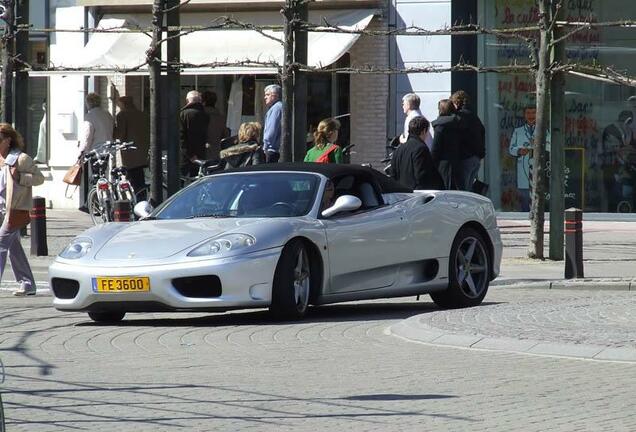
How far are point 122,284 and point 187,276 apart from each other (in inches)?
20.5

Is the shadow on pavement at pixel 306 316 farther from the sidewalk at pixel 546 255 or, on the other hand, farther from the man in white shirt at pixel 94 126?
the man in white shirt at pixel 94 126

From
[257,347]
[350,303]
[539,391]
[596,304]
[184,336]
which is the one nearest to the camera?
[539,391]

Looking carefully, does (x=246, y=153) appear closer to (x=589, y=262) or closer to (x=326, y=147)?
(x=326, y=147)

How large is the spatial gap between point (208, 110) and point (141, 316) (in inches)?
512

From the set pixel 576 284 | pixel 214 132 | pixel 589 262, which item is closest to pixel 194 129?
pixel 214 132

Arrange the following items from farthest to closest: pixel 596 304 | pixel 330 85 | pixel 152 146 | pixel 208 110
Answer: pixel 330 85
pixel 208 110
pixel 152 146
pixel 596 304

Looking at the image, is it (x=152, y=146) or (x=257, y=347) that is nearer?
(x=257, y=347)

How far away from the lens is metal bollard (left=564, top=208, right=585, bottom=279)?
1791 centimetres

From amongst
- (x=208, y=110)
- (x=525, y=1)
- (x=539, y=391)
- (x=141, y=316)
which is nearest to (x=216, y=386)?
(x=539, y=391)

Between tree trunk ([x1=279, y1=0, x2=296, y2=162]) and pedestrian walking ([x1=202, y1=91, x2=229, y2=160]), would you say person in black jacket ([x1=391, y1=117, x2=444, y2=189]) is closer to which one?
tree trunk ([x1=279, y1=0, x2=296, y2=162])

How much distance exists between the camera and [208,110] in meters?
27.4

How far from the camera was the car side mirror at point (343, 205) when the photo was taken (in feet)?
46.2

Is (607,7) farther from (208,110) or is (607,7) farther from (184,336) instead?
(184,336)

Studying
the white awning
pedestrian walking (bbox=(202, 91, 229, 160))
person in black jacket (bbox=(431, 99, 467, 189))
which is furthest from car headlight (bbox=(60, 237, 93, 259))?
the white awning
